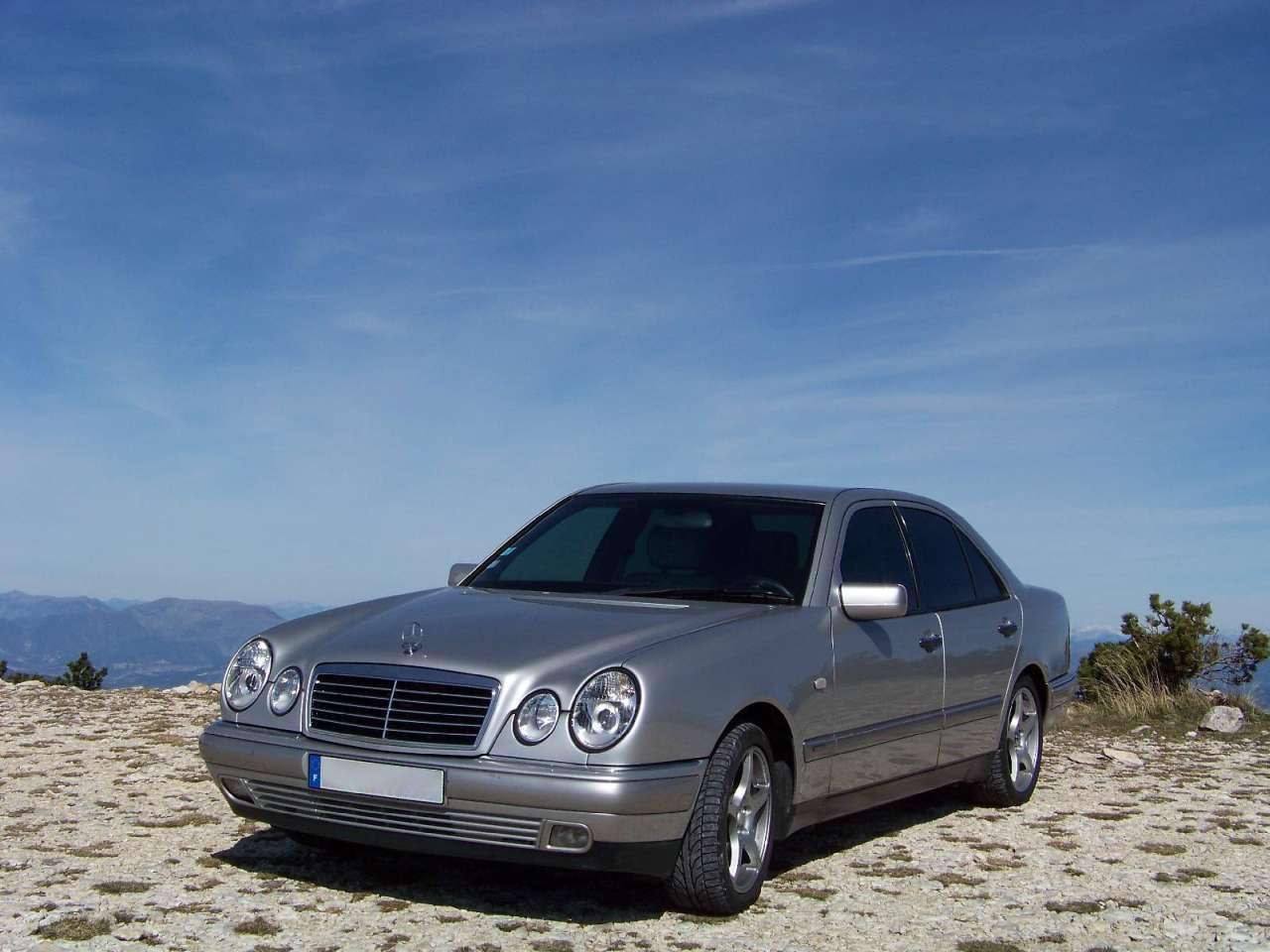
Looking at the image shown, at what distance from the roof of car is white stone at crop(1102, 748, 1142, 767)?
3.83m

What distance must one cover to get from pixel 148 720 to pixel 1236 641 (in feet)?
34.9

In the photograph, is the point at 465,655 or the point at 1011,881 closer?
the point at 465,655

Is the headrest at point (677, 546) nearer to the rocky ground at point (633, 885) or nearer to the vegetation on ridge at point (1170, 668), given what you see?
the rocky ground at point (633, 885)

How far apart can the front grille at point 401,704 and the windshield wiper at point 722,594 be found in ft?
4.03

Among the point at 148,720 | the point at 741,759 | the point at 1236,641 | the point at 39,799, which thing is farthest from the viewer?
the point at 1236,641

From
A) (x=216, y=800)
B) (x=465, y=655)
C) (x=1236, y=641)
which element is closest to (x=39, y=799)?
(x=216, y=800)

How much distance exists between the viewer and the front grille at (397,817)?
454 cm

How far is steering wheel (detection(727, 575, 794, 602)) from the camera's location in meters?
5.77

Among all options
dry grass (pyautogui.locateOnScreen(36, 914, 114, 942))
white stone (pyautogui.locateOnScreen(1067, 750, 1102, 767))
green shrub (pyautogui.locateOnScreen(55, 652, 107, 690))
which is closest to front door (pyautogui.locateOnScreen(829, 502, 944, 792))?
dry grass (pyautogui.locateOnScreen(36, 914, 114, 942))

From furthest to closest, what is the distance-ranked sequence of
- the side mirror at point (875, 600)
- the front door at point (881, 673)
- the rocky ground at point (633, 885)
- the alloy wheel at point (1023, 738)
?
the alloy wheel at point (1023, 738) < the front door at point (881, 673) < the side mirror at point (875, 600) < the rocky ground at point (633, 885)

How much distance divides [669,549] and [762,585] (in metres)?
0.53

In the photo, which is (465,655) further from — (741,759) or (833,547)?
(833,547)

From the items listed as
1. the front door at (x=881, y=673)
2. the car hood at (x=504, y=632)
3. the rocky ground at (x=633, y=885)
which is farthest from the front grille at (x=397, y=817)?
the front door at (x=881, y=673)

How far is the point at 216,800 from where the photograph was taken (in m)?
7.12
